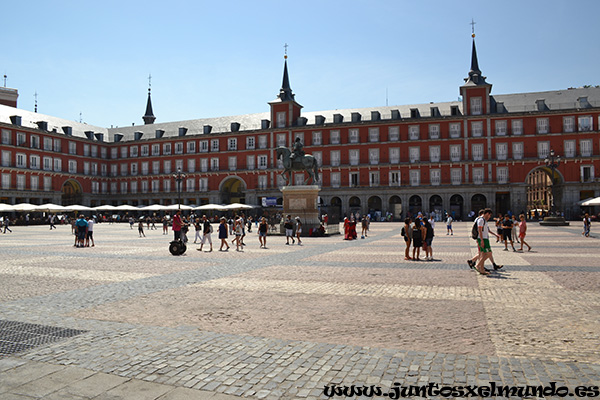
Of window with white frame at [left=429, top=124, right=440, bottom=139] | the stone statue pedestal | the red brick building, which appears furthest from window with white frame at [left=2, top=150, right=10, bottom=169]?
window with white frame at [left=429, top=124, right=440, bottom=139]

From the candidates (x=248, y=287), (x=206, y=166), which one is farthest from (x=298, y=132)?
(x=248, y=287)

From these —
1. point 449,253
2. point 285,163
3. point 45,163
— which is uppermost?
point 45,163

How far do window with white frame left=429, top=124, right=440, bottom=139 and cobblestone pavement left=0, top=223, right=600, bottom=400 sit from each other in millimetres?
45010

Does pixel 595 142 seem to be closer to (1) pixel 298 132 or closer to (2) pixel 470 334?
(1) pixel 298 132

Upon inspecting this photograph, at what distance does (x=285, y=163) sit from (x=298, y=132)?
108 feet

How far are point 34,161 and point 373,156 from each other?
1676 inches

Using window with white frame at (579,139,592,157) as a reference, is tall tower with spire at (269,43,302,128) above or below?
above

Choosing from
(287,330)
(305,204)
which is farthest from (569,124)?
(287,330)

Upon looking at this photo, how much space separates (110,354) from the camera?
16.2 ft

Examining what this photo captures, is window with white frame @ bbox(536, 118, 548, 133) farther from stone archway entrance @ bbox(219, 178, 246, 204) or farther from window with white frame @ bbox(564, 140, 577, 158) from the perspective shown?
stone archway entrance @ bbox(219, 178, 246, 204)

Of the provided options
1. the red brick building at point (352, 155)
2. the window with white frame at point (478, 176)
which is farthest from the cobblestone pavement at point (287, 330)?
the red brick building at point (352, 155)

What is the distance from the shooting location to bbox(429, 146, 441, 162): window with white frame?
2121 inches

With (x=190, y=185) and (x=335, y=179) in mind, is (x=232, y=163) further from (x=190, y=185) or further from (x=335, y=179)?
(x=335, y=179)

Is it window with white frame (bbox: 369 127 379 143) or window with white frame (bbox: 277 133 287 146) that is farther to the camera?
window with white frame (bbox: 277 133 287 146)
